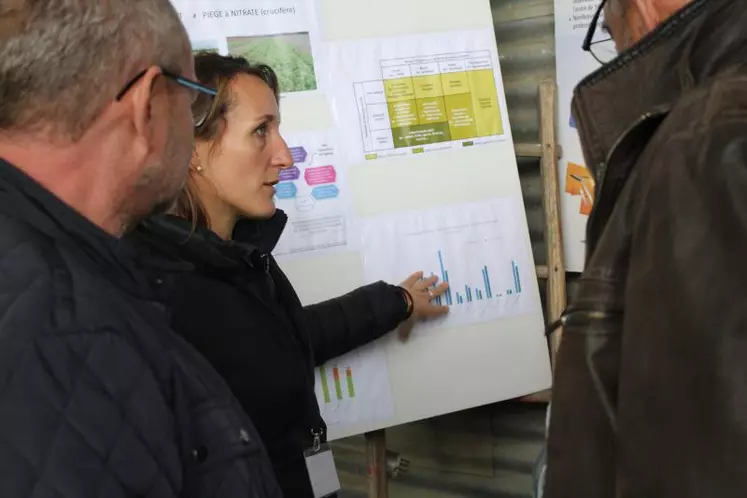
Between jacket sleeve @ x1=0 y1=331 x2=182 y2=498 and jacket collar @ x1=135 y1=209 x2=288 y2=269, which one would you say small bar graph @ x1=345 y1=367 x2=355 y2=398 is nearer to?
jacket collar @ x1=135 y1=209 x2=288 y2=269

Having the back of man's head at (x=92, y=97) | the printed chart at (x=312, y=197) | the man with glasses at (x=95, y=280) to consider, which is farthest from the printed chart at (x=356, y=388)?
the back of man's head at (x=92, y=97)

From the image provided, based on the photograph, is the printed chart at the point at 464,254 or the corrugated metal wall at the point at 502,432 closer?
the printed chart at the point at 464,254

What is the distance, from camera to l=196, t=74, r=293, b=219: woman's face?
4.48 ft

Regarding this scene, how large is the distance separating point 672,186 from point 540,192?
1515 millimetres

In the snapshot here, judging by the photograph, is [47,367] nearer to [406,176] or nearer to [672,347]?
[672,347]

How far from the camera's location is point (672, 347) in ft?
2.04

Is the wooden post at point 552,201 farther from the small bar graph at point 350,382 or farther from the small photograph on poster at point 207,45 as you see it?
the small photograph on poster at point 207,45

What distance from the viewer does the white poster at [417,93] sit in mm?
1766

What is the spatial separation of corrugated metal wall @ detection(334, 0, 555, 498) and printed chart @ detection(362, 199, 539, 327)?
0.95ft

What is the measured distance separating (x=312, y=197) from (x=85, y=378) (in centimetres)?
110

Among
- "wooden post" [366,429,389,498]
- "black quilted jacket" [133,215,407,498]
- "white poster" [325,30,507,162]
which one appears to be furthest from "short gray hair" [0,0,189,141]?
"wooden post" [366,429,389,498]

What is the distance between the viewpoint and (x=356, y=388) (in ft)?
5.63

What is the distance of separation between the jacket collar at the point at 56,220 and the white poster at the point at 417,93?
105cm

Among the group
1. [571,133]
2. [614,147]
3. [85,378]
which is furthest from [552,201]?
[85,378]
